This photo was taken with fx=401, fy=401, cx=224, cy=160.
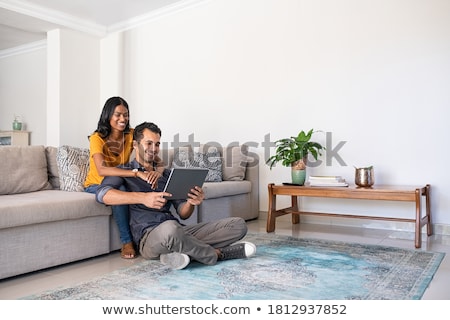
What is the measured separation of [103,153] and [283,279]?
4.90 feet

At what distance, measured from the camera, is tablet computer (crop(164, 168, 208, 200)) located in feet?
7.25

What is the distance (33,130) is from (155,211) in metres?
5.19

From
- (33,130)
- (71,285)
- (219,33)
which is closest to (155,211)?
(71,285)

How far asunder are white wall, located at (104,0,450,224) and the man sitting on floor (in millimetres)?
1790

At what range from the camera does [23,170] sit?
2.98 metres

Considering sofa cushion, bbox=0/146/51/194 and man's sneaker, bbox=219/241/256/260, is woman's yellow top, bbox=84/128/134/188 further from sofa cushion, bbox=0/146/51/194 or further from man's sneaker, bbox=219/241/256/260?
man's sneaker, bbox=219/241/256/260

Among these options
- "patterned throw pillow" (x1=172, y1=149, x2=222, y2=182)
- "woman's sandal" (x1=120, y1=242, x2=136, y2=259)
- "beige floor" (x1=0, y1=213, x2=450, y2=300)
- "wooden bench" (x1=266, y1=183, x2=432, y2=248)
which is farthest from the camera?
"patterned throw pillow" (x1=172, y1=149, x2=222, y2=182)

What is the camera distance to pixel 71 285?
208cm

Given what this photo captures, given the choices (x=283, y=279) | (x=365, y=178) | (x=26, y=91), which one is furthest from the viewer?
(x=26, y=91)

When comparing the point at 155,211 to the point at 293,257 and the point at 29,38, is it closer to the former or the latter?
the point at 293,257

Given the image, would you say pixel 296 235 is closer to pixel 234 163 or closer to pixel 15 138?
pixel 234 163

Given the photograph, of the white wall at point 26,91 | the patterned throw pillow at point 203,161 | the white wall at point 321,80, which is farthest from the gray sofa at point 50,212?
the white wall at point 26,91

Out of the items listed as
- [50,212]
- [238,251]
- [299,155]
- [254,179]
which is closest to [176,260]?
[238,251]

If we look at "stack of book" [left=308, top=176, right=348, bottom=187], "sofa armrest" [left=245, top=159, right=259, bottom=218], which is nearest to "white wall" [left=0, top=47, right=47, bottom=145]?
"sofa armrest" [left=245, top=159, right=259, bottom=218]
